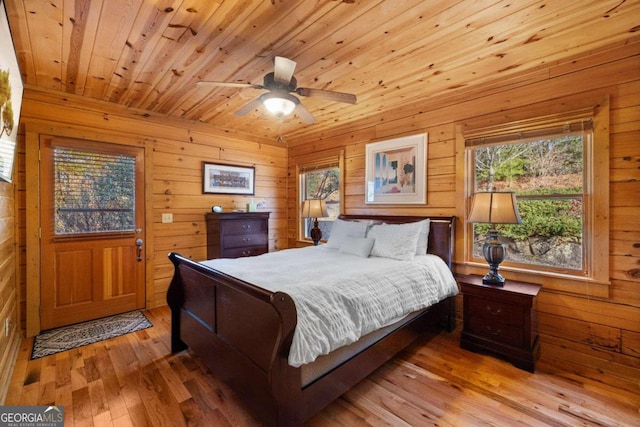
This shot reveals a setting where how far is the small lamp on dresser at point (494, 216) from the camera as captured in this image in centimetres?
233

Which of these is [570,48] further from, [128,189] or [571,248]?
[128,189]

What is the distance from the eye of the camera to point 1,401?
177 cm

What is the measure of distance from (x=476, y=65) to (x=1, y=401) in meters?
4.20

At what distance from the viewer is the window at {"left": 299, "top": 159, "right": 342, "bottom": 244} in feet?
14.2

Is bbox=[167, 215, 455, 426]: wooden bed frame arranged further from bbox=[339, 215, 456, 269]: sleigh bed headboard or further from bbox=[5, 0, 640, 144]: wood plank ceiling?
bbox=[5, 0, 640, 144]: wood plank ceiling

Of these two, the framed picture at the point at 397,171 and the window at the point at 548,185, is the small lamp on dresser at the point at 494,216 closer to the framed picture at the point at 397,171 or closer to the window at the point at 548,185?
the window at the point at 548,185

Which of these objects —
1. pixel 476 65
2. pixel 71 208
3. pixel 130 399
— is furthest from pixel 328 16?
pixel 71 208

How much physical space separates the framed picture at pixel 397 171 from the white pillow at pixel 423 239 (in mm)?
338

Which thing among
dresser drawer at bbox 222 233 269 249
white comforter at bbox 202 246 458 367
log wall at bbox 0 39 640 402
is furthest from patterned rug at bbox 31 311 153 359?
white comforter at bbox 202 246 458 367

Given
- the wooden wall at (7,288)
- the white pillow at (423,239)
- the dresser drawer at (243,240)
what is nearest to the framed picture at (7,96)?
the wooden wall at (7,288)

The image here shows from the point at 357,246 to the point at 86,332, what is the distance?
2.90 meters

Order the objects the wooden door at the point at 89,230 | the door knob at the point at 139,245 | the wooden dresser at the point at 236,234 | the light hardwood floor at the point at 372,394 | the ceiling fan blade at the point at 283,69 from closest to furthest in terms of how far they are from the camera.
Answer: the light hardwood floor at the point at 372,394
the ceiling fan blade at the point at 283,69
the wooden door at the point at 89,230
the door knob at the point at 139,245
the wooden dresser at the point at 236,234

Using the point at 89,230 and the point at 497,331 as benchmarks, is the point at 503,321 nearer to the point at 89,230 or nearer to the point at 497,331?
the point at 497,331

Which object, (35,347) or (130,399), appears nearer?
(130,399)
